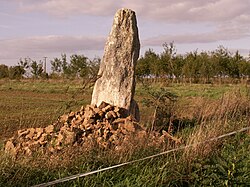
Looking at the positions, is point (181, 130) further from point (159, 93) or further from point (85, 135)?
point (85, 135)

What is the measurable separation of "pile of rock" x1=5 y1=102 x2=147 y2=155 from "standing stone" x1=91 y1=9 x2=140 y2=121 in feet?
1.07

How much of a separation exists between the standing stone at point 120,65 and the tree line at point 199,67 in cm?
4183

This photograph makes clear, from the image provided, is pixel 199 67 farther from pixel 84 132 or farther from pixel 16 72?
pixel 84 132

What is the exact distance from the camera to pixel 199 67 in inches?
2130

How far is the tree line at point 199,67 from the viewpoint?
2110 inches

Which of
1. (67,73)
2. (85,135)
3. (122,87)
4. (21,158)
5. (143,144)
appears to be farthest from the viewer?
(67,73)

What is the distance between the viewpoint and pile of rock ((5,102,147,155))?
23.7ft

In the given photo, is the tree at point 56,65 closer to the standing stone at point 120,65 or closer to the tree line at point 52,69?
the tree line at point 52,69

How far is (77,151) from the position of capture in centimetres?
597

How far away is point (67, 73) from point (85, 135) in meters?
49.4

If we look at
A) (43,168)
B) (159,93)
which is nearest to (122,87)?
(159,93)

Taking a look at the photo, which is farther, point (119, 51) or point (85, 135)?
point (119, 51)

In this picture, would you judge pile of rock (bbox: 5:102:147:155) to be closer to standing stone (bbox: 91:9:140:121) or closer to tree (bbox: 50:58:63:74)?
standing stone (bbox: 91:9:140:121)

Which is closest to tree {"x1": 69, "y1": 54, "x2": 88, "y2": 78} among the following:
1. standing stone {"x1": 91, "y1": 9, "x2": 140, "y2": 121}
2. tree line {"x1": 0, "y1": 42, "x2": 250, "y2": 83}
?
tree line {"x1": 0, "y1": 42, "x2": 250, "y2": 83}
